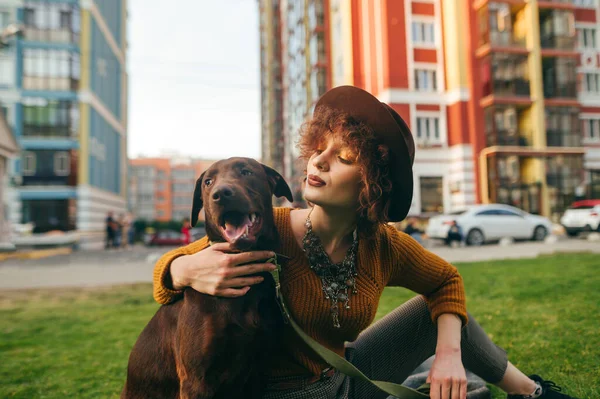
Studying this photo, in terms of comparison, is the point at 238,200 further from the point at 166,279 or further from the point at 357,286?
the point at 357,286

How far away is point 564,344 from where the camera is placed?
9.18ft

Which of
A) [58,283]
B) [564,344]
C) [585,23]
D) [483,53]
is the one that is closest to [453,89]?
[483,53]

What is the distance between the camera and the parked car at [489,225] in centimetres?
1334

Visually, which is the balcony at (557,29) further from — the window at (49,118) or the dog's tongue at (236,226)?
the dog's tongue at (236,226)

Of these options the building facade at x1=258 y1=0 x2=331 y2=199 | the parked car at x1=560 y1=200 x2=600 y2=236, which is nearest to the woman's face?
the building facade at x1=258 y1=0 x2=331 y2=199

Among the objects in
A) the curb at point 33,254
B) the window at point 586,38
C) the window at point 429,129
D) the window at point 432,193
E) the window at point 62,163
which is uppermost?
the window at point 586,38

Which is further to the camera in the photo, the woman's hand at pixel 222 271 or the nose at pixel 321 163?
the nose at pixel 321 163

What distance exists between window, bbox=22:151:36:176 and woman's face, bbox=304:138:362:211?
76.3 ft

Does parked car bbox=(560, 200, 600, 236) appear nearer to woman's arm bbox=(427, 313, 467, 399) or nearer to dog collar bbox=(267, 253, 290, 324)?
woman's arm bbox=(427, 313, 467, 399)

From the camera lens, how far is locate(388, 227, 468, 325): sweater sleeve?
1.69 meters

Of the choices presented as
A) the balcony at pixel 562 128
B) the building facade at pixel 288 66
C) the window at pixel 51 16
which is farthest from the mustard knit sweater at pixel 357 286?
the window at pixel 51 16

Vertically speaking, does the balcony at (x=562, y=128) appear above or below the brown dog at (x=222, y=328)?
above

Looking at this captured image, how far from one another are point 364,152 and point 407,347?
88 centimetres

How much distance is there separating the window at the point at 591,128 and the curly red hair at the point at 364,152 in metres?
24.1
